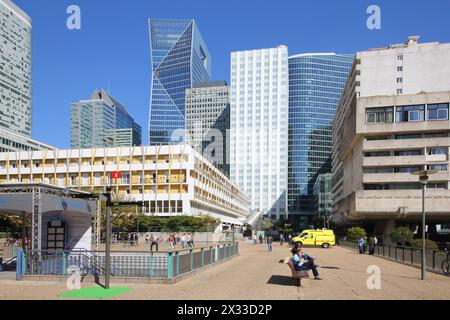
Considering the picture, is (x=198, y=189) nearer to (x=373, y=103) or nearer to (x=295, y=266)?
(x=373, y=103)

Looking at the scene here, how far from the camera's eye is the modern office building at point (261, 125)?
18800 cm

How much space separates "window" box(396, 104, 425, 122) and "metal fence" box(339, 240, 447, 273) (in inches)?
1362

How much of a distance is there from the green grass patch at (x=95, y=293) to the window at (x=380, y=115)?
195 ft

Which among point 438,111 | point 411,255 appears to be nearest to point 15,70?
point 438,111

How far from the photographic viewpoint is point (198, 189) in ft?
269

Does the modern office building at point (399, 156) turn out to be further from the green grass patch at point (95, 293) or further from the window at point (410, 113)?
the green grass patch at point (95, 293)

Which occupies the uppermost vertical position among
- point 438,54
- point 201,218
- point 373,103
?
point 438,54

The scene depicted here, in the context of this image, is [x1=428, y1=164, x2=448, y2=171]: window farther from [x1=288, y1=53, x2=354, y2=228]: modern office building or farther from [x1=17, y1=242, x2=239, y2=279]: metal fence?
[x1=288, y1=53, x2=354, y2=228]: modern office building

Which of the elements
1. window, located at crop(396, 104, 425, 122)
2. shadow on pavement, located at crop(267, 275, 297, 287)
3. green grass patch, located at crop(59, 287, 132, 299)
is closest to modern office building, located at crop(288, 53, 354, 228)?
window, located at crop(396, 104, 425, 122)

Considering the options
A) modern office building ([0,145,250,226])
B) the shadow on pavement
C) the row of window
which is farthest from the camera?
modern office building ([0,145,250,226])

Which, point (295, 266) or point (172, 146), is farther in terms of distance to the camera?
point (172, 146)

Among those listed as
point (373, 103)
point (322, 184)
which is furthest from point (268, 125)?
point (373, 103)

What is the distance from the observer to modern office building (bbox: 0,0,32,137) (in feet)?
506
